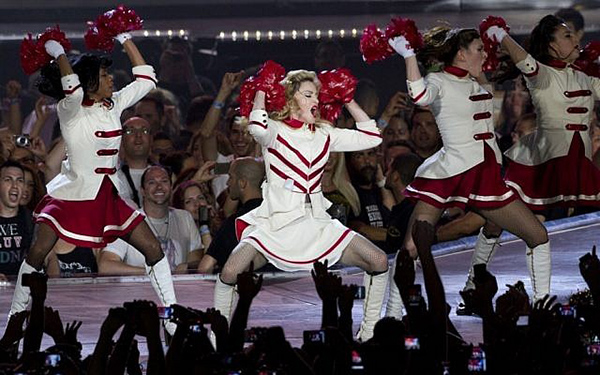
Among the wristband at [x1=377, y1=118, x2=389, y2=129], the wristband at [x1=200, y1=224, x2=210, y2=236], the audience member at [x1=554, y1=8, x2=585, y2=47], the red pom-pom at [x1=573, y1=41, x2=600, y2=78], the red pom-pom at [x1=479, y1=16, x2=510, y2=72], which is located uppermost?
the red pom-pom at [x1=479, y1=16, x2=510, y2=72]

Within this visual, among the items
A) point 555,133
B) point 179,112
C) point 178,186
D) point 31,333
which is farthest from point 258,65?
point 31,333

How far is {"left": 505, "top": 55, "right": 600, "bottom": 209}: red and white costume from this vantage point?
25.9ft

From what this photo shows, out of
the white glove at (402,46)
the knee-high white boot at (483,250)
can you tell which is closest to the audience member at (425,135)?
the knee-high white boot at (483,250)

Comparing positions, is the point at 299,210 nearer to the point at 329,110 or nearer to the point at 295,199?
the point at 295,199

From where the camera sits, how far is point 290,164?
6.98 metres

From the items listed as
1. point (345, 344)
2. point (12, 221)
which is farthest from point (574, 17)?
point (345, 344)

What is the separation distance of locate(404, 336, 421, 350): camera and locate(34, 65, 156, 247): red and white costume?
304cm

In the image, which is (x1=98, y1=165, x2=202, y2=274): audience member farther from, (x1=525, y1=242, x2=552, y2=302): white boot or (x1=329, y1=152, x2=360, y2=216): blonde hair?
(x1=525, y1=242, x2=552, y2=302): white boot

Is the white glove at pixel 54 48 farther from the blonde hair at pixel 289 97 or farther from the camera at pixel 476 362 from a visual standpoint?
the camera at pixel 476 362

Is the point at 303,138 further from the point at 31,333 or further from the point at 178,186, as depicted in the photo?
the point at 178,186

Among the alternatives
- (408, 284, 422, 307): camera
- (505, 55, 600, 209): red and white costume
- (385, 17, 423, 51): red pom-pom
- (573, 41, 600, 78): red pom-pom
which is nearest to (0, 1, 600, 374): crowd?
(408, 284, 422, 307): camera

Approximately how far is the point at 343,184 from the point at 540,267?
239 cm

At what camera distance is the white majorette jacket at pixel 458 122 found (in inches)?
292

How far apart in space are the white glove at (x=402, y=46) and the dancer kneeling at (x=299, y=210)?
0.33m
